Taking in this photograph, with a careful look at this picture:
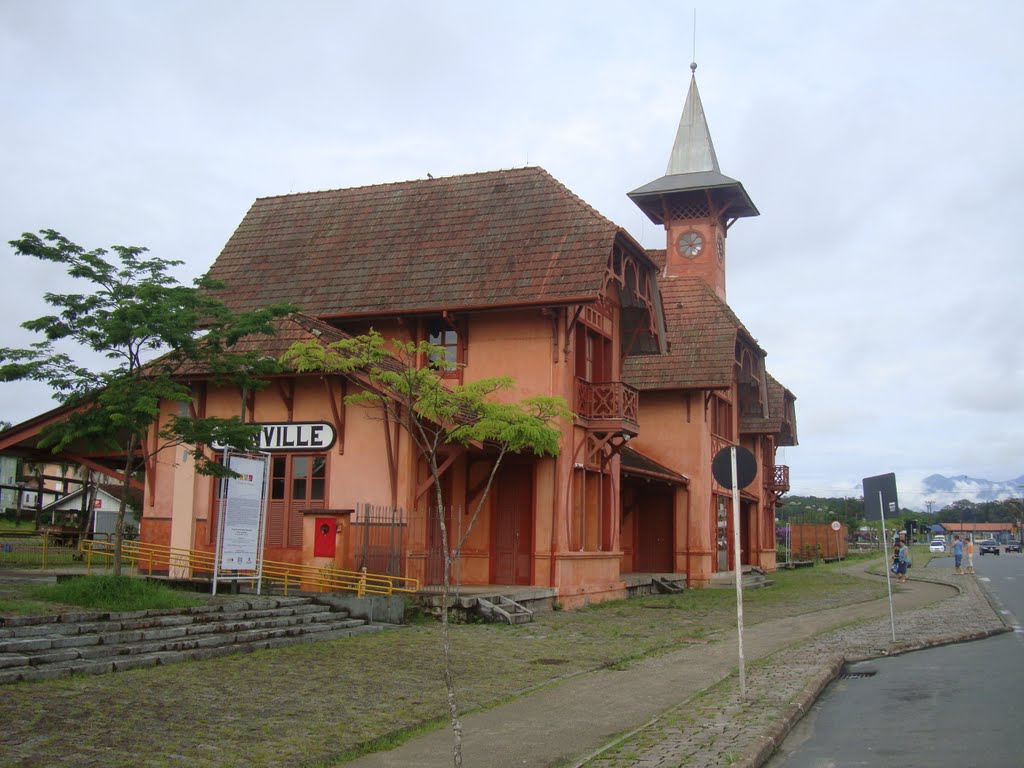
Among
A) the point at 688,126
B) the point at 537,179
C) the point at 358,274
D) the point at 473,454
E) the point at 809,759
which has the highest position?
the point at 688,126

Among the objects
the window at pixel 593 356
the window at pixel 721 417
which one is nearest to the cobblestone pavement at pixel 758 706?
the window at pixel 593 356

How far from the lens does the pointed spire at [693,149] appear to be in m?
44.2

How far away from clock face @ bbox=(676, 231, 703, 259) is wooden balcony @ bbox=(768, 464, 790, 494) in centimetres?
1188

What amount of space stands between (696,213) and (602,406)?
1953 centimetres

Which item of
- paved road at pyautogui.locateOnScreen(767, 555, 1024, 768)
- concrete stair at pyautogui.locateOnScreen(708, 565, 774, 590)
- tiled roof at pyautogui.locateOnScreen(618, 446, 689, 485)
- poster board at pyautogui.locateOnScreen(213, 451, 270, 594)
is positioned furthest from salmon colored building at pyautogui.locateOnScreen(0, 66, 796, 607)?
paved road at pyautogui.locateOnScreen(767, 555, 1024, 768)

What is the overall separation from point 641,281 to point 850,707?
1749 centimetres

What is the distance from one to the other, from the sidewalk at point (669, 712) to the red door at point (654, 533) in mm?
16940

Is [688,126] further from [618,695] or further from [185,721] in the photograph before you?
[185,721]

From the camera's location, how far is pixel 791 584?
118 feet

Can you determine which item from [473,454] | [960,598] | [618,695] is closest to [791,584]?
[960,598]

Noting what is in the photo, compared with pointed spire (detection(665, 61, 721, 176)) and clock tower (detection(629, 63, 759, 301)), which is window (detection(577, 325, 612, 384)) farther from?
pointed spire (detection(665, 61, 721, 176))

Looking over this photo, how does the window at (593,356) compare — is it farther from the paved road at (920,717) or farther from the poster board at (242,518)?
the paved road at (920,717)

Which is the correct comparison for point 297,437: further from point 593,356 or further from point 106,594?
point 106,594

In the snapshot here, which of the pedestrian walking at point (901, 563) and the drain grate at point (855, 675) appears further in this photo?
the pedestrian walking at point (901, 563)
